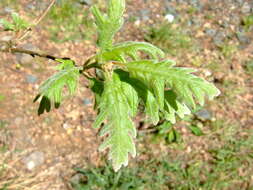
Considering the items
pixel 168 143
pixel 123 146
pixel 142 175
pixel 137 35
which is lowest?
pixel 142 175

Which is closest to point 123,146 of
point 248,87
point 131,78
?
point 131,78

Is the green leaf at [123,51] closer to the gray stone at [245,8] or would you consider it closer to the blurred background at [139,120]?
the blurred background at [139,120]

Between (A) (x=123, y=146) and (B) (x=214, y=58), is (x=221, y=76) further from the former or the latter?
(A) (x=123, y=146)

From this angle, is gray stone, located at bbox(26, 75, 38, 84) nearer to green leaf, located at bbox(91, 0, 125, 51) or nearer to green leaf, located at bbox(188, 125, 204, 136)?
green leaf, located at bbox(188, 125, 204, 136)

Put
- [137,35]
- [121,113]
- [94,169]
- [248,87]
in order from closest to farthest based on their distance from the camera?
1. [121,113]
2. [94,169]
3. [248,87]
4. [137,35]

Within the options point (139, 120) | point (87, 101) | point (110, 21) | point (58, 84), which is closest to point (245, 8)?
point (139, 120)

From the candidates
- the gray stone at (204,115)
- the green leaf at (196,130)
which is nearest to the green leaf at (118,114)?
the green leaf at (196,130)
